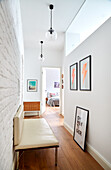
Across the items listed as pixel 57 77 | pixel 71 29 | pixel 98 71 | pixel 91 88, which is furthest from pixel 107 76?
pixel 57 77

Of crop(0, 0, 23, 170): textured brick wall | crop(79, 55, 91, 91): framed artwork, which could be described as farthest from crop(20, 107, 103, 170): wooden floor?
crop(79, 55, 91, 91): framed artwork

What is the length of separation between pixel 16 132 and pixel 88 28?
10.9ft

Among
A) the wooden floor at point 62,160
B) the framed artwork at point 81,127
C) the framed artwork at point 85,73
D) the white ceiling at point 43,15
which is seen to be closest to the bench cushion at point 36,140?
the wooden floor at point 62,160

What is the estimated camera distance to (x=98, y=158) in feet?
7.07

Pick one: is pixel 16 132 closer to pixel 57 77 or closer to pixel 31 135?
pixel 31 135

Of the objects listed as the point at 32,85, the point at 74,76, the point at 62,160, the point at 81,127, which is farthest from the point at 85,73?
the point at 32,85

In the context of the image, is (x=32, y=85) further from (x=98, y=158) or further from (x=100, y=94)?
(x=98, y=158)

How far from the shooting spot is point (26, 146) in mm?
1902

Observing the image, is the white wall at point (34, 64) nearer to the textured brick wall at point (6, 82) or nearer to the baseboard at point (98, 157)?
the baseboard at point (98, 157)

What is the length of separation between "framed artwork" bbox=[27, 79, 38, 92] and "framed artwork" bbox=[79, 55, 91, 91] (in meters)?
3.14

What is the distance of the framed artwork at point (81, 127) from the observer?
2609 mm

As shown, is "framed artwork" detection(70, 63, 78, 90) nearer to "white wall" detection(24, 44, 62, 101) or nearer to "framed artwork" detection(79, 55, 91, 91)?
"framed artwork" detection(79, 55, 91, 91)

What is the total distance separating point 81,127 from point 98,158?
28.1 inches

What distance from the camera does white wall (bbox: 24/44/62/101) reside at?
18.9 feet
